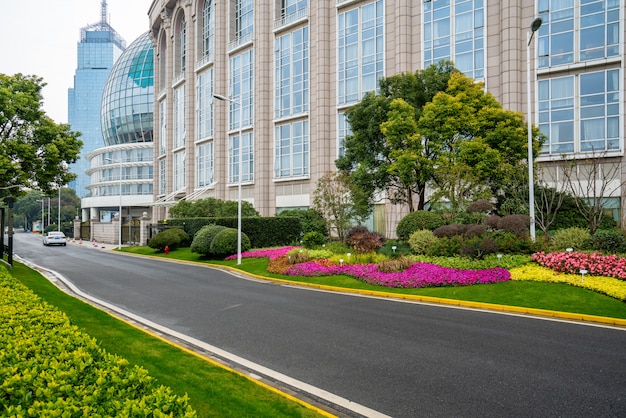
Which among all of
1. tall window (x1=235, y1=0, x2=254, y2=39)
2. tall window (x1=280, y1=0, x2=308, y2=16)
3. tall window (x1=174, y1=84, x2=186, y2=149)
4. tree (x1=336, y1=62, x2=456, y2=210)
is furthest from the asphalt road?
tall window (x1=174, y1=84, x2=186, y2=149)

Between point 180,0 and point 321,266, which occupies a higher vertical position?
point 180,0

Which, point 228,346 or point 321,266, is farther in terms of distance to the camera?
point 321,266

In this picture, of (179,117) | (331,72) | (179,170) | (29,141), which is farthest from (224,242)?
(179,117)

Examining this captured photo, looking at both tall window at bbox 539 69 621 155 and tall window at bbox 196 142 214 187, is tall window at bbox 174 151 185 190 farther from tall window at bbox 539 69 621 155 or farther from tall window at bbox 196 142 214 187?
tall window at bbox 539 69 621 155

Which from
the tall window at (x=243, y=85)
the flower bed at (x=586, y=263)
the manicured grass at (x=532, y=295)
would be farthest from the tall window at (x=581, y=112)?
the tall window at (x=243, y=85)

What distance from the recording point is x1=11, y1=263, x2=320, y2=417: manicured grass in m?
5.64

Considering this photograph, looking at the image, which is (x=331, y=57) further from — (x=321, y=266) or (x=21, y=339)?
(x=21, y=339)

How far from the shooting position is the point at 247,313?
12.5 meters

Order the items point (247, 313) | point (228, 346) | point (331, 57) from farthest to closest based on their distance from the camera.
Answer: point (331, 57) → point (247, 313) → point (228, 346)

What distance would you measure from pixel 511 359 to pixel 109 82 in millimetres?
101244

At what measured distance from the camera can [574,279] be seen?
14453mm

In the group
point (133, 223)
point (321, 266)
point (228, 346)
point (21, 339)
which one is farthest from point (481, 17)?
point (133, 223)

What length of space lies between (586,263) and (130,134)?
88068mm

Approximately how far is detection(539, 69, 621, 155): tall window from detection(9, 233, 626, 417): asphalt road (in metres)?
20.9
